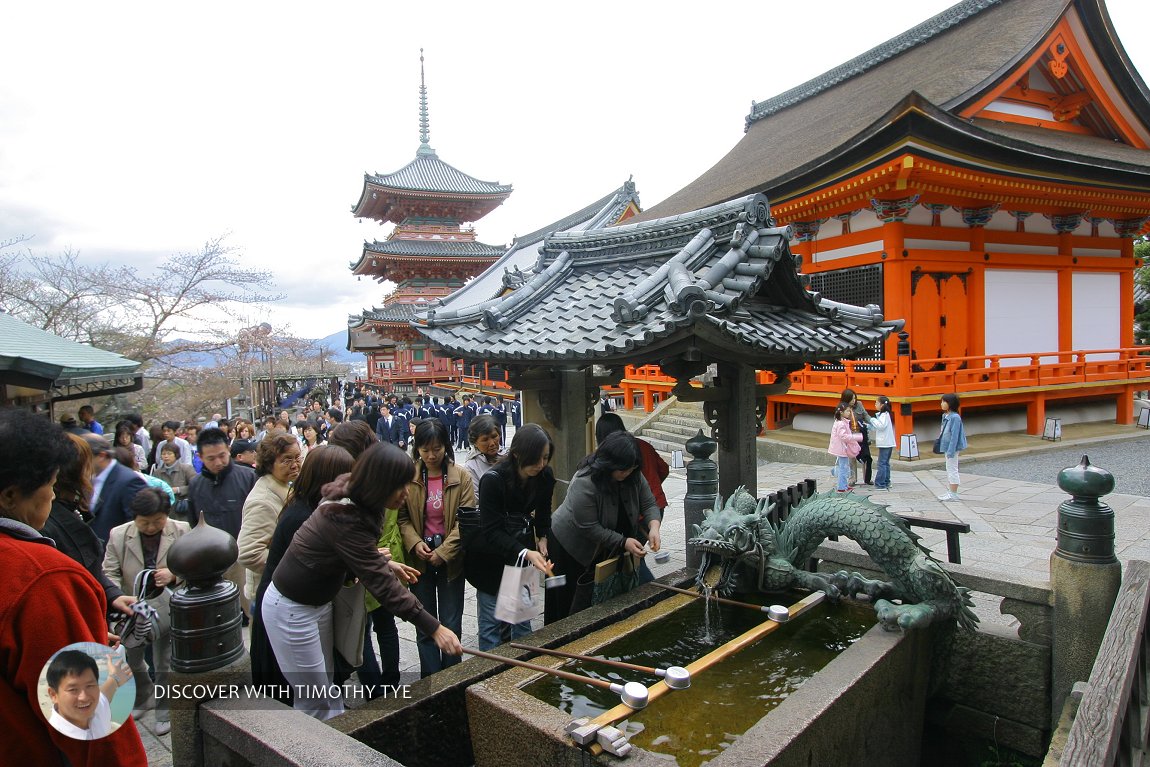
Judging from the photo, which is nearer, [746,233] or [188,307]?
[746,233]

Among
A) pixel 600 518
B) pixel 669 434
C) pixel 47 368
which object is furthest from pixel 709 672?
pixel 669 434

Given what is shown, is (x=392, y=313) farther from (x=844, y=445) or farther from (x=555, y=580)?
(x=555, y=580)

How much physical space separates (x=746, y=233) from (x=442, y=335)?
2.63 meters

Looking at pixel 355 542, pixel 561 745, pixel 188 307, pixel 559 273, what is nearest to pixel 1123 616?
pixel 561 745

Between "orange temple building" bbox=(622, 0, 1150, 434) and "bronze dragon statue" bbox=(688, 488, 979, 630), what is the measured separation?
6.82m

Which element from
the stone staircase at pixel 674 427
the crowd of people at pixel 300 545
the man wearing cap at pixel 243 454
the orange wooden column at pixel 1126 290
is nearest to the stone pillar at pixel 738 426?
the crowd of people at pixel 300 545

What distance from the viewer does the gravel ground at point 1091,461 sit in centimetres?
867

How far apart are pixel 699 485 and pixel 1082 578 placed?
2.07 meters

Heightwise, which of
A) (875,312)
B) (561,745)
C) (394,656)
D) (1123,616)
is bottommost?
(394,656)

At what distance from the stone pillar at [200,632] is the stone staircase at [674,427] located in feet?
34.2

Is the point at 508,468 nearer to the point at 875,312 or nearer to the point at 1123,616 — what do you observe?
the point at 1123,616

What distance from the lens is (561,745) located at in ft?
7.28

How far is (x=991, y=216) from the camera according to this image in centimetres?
1163

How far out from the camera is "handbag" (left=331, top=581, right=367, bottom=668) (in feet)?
9.80
